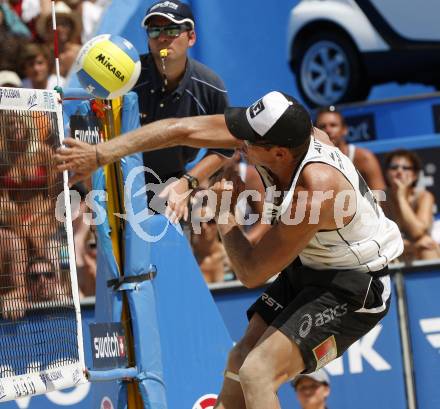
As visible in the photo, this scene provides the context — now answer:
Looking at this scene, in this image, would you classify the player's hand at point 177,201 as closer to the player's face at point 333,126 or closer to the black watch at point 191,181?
the black watch at point 191,181

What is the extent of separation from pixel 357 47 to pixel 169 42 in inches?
205

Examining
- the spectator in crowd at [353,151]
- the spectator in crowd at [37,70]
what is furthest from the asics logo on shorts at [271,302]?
the spectator in crowd at [37,70]

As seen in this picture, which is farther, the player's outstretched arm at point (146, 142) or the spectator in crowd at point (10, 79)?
the spectator in crowd at point (10, 79)

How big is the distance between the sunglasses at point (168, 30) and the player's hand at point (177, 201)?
44.7 inches

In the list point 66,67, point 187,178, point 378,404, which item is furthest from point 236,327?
point 66,67

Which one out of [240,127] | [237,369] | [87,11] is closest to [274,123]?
[240,127]

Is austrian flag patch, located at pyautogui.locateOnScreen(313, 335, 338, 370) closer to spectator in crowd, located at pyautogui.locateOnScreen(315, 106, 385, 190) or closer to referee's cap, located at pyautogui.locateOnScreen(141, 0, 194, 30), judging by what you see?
referee's cap, located at pyautogui.locateOnScreen(141, 0, 194, 30)

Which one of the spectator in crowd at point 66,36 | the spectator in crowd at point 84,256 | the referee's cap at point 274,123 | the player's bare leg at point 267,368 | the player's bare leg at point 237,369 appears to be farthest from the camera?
the spectator in crowd at point 66,36

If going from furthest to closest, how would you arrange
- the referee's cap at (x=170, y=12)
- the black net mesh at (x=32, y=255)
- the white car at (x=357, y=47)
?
1. the white car at (x=357, y=47)
2. the referee's cap at (x=170, y=12)
3. the black net mesh at (x=32, y=255)

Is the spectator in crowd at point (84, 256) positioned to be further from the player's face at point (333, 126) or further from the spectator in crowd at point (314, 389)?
the player's face at point (333, 126)

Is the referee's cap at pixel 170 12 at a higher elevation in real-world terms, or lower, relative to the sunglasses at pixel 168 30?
higher

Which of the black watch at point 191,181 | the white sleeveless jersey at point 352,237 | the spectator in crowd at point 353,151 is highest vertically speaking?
the spectator in crowd at point 353,151

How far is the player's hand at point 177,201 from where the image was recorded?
231 inches

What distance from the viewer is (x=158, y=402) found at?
597cm
